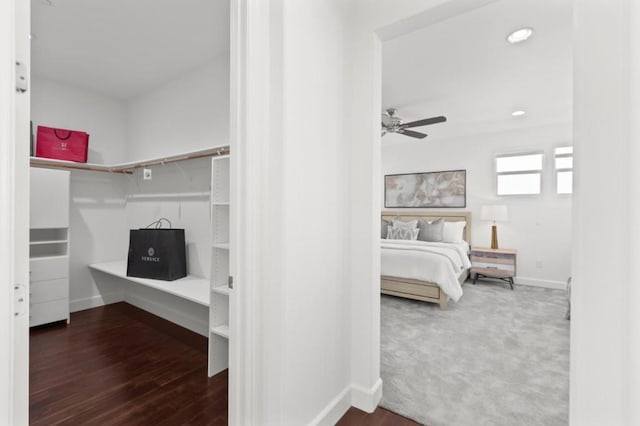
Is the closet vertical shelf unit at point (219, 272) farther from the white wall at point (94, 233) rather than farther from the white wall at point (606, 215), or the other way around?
the white wall at point (94, 233)

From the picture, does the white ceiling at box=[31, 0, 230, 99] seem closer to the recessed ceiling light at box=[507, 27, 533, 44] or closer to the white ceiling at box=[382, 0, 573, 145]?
the white ceiling at box=[382, 0, 573, 145]

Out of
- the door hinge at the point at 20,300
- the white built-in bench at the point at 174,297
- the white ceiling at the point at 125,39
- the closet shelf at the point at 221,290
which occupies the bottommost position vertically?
the white built-in bench at the point at 174,297

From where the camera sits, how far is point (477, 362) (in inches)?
91.8

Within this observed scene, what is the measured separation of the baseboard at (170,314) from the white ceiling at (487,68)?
9.99 ft

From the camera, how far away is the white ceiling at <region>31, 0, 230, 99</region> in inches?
81.0

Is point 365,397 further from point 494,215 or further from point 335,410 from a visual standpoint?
point 494,215

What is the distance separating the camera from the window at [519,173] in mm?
4613

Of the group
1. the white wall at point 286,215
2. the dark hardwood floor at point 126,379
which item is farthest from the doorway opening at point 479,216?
the dark hardwood floor at point 126,379

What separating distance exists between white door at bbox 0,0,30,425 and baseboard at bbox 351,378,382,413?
1550 millimetres

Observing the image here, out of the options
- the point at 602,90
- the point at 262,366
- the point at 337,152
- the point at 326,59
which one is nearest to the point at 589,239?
the point at 602,90

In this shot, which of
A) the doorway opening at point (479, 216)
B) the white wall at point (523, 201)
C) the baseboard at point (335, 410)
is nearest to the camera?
the baseboard at point (335, 410)

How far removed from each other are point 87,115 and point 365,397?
418 cm

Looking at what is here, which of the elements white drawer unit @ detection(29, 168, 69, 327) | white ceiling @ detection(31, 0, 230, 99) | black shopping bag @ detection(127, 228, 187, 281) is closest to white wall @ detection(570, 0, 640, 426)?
white ceiling @ detection(31, 0, 230, 99)

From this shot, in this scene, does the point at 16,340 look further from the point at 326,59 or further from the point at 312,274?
the point at 326,59
